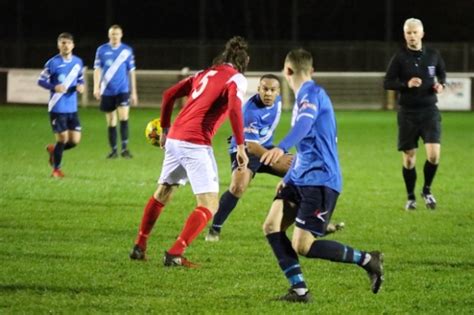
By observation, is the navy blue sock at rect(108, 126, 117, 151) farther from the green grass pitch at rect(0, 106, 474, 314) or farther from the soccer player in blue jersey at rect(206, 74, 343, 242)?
the soccer player in blue jersey at rect(206, 74, 343, 242)

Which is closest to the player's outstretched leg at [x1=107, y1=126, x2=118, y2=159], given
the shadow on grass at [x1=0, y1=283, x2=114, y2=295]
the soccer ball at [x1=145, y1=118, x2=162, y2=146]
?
the soccer ball at [x1=145, y1=118, x2=162, y2=146]

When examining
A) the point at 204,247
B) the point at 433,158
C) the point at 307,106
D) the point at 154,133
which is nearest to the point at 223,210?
the point at 204,247

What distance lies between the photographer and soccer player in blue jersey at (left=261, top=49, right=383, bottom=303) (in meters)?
7.50

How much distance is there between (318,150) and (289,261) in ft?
2.60

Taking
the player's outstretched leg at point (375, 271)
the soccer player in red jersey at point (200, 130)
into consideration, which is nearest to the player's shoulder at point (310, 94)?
the player's outstretched leg at point (375, 271)

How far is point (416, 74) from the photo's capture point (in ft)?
42.2

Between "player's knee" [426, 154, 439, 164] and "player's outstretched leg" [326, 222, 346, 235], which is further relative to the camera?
"player's knee" [426, 154, 439, 164]

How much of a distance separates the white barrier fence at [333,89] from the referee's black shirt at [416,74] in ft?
66.6

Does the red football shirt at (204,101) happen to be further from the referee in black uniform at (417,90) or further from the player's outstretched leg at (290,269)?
the referee in black uniform at (417,90)

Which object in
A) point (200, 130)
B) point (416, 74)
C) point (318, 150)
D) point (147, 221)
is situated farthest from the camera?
point (416, 74)

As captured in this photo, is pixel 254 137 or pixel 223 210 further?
pixel 254 137

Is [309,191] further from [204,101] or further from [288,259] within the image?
[204,101]

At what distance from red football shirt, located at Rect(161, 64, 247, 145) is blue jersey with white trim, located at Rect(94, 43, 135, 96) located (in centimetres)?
1016

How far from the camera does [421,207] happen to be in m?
13.2
